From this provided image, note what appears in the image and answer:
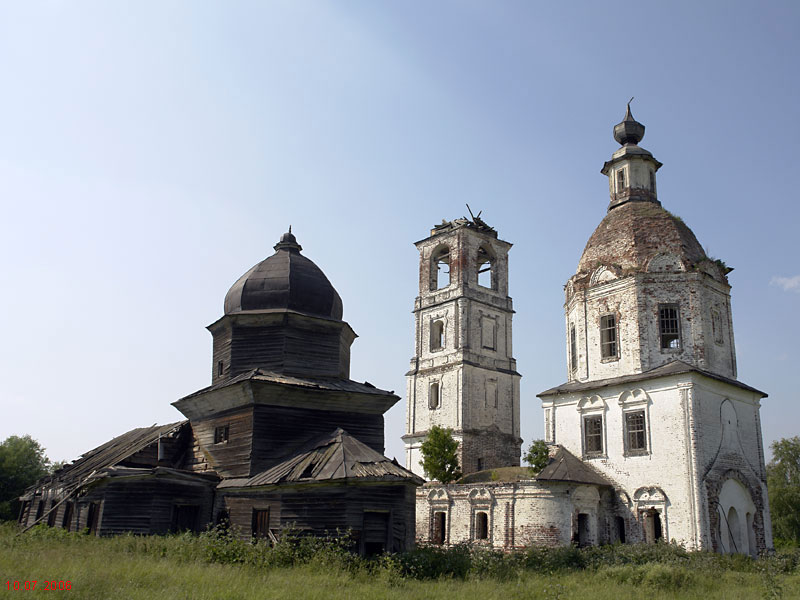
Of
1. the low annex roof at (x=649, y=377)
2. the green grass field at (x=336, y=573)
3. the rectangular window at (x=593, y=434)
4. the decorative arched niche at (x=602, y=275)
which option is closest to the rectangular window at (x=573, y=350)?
the low annex roof at (x=649, y=377)

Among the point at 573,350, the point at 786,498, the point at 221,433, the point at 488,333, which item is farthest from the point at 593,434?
the point at 786,498

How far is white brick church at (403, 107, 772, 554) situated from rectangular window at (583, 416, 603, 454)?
0.04 metres

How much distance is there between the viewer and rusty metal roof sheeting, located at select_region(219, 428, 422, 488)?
51.3ft

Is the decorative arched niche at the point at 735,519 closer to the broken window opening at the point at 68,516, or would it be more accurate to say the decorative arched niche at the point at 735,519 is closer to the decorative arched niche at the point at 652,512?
the decorative arched niche at the point at 652,512

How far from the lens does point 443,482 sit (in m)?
29.3

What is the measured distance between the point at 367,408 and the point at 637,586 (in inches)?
340

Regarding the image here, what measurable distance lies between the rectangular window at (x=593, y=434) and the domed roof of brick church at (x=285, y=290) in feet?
31.5

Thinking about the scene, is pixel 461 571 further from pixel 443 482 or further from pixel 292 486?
pixel 443 482

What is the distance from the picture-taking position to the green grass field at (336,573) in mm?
11148

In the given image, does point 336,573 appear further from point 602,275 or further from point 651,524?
point 602,275

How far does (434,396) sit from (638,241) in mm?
13980

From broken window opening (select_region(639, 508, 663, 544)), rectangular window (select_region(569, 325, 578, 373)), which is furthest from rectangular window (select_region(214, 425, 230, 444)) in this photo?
rectangular window (select_region(569, 325, 578, 373))

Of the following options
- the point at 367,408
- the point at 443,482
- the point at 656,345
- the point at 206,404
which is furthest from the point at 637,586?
the point at 443,482

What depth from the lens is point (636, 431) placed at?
22609 mm
